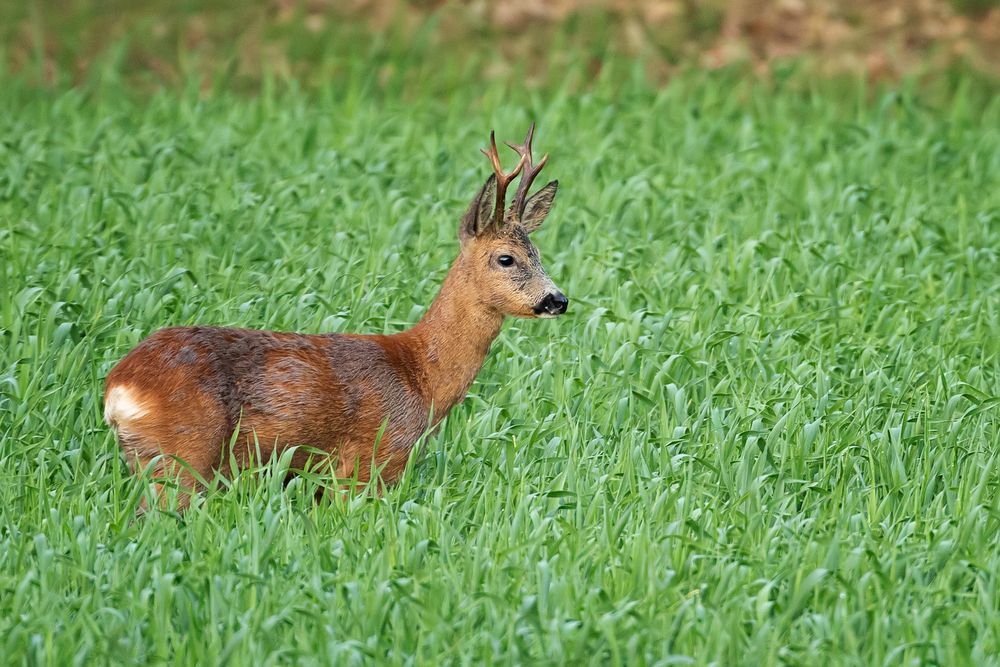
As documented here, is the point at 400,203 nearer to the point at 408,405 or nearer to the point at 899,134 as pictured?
the point at 408,405

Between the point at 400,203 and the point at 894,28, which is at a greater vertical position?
the point at 894,28

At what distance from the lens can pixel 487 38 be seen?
1073 centimetres

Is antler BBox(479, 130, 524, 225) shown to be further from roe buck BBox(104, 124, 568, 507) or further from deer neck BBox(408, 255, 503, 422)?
deer neck BBox(408, 255, 503, 422)

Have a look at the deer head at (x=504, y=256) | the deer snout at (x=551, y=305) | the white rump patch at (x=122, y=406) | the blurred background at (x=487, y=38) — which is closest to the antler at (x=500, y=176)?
the deer head at (x=504, y=256)

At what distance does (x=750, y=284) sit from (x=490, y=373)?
154 centimetres

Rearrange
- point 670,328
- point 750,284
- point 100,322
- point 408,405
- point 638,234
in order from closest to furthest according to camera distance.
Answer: point 408,405
point 100,322
point 670,328
point 750,284
point 638,234

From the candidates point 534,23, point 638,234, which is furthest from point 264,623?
point 534,23

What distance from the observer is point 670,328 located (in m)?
6.72

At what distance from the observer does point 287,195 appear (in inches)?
314

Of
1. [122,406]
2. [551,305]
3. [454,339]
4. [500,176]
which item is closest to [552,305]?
[551,305]

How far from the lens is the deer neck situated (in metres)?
5.53

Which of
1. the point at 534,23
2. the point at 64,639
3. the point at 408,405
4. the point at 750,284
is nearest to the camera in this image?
the point at 64,639

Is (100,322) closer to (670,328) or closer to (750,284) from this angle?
(670,328)

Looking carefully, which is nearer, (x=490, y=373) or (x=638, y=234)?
(x=490, y=373)
